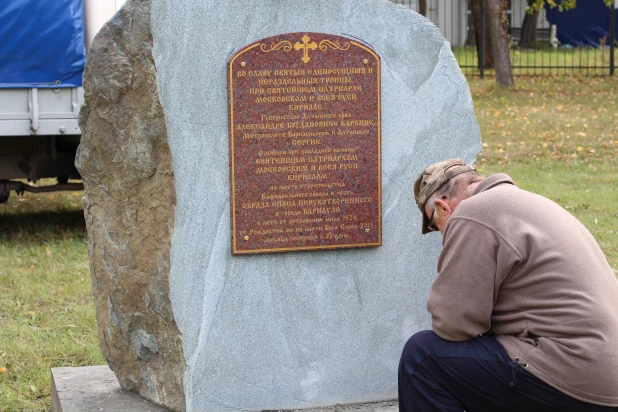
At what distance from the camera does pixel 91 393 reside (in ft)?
14.9

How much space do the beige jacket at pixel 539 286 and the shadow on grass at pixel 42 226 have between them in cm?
584

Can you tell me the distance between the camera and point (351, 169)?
4258 millimetres

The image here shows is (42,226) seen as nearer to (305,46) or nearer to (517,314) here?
(305,46)

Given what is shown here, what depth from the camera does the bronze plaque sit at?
410cm

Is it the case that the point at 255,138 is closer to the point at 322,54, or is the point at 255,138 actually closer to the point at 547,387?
the point at 322,54

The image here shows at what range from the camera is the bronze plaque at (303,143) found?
4.10 metres

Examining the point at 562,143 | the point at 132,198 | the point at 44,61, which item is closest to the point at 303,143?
the point at 132,198

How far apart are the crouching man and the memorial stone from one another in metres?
0.98

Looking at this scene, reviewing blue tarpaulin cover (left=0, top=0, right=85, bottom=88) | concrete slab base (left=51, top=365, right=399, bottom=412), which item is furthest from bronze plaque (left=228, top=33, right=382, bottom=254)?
blue tarpaulin cover (left=0, top=0, right=85, bottom=88)

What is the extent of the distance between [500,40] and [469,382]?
47.8 feet

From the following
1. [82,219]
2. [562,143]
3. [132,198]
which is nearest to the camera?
[132,198]

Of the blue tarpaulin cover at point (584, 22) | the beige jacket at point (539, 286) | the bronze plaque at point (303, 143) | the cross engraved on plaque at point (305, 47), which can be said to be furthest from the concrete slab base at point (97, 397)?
the blue tarpaulin cover at point (584, 22)

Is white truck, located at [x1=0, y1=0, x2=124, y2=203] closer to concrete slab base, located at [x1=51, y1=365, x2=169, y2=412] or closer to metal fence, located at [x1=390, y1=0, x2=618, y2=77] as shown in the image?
concrete slab base, located at [x1=51, y1=365, x2=169, y2=412]

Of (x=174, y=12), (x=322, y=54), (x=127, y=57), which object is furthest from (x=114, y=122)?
(x=322, y=54)
